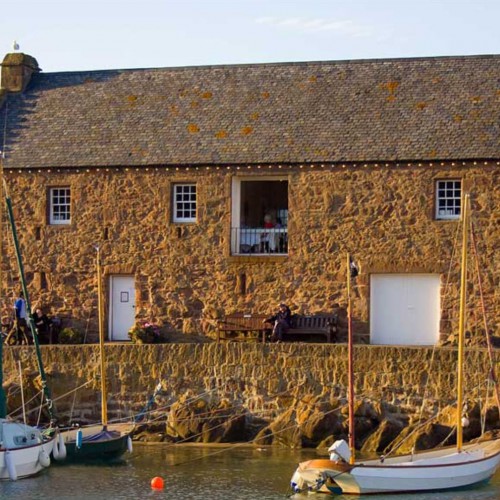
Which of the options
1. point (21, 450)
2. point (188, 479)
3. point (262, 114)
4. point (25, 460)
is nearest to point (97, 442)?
point (25, 460)

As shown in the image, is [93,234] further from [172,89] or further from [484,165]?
[484,165]

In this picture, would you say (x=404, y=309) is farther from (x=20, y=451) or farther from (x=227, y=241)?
(x=20, y=451)

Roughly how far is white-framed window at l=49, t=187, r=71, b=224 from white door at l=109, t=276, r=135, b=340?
7.73 feet

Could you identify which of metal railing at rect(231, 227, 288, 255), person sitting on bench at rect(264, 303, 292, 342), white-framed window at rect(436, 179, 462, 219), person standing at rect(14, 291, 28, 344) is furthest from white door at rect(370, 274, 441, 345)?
person standing at rect(14, 291, 28, 344)

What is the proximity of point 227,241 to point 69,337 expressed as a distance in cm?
468

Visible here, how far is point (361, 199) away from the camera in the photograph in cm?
3834

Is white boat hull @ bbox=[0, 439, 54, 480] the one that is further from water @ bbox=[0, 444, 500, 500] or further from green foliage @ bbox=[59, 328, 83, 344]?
green foliage @ bbox=[59, 328, 83, 344]

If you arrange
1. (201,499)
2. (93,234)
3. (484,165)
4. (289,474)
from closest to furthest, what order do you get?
(201,499)
(289,474)
(484,165)
(93,234)

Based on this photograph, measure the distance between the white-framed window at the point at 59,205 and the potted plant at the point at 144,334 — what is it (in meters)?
3.79

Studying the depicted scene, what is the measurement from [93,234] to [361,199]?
23.4 ft

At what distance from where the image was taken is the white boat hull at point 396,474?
1160 inches

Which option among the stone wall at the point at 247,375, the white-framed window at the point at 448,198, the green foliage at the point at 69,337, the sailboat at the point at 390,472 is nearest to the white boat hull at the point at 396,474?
the sailboat at the point at 390,472

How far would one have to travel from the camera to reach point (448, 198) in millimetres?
37938

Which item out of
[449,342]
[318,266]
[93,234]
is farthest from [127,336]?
[449,342]
